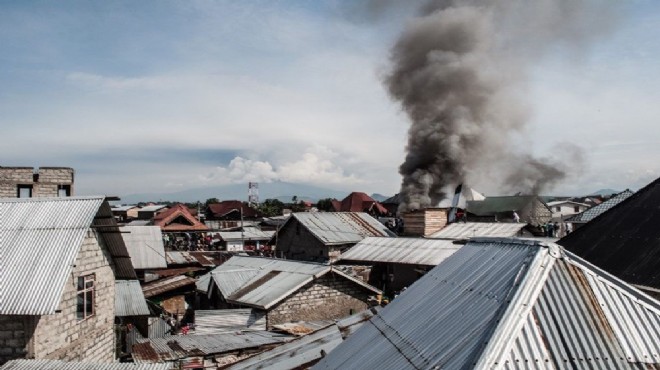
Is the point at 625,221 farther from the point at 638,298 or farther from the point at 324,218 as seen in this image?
the point at 324,218

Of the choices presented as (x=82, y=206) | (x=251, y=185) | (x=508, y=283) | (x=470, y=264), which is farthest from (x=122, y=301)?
(x=251, y=185)

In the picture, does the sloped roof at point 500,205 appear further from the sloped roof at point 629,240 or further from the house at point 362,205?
the sloped roof at point 629,240

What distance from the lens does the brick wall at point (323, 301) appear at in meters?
19.8

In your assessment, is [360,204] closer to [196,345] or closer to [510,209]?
[510,209]

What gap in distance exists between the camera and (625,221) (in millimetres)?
11742

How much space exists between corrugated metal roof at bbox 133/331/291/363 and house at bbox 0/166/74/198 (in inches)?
539

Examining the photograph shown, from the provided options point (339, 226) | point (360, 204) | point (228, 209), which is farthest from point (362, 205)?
point (339, 226)

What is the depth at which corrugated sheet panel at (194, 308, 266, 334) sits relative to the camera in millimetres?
18875

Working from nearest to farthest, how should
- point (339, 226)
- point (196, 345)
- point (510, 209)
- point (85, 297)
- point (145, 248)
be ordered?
1. point (85, 297)
2. point (196, 345)
3. point (145, 248)
4. point (339, 226)
5. point (510, 209)

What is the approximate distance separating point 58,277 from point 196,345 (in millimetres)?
5548

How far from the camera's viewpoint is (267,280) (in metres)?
22.1

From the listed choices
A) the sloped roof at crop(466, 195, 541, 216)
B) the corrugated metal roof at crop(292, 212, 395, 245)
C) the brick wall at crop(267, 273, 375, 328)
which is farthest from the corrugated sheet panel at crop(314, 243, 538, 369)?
the sloped roof at crop(466, 195, 541, 216)

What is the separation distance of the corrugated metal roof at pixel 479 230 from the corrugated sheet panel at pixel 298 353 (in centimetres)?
1942

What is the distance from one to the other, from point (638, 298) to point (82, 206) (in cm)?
1244
